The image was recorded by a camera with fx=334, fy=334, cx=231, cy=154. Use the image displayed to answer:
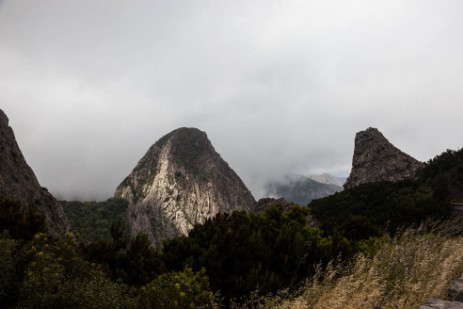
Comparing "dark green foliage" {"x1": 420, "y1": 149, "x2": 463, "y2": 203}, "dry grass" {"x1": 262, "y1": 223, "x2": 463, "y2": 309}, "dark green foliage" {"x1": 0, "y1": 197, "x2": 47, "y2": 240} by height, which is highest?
"dark green foliage" {"x1": 420, "y1": 149, "x2": 463, "y2": 203}

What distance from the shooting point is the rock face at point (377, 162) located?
156 ft

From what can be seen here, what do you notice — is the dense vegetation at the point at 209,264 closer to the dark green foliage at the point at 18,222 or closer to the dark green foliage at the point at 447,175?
the dark green foliage at the point at 18,222

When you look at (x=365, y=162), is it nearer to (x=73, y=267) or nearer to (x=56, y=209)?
(x=56, y=209)

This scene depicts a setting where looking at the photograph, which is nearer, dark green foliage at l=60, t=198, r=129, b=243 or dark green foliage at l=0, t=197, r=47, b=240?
dark green foliage at l=0, t=197, r=47, b=240

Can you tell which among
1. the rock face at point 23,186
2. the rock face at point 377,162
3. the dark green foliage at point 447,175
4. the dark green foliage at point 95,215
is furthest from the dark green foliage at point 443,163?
the dark green foliage at point 95,215

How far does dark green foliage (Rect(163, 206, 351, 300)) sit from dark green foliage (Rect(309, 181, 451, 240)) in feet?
11.9

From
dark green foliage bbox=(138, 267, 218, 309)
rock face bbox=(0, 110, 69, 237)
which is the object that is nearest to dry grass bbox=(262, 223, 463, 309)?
dark green foliage bbox=(138, 267, 218, 309)

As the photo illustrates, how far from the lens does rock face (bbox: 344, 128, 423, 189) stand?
47669 millimetres

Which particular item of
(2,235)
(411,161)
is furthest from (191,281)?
(411,161)

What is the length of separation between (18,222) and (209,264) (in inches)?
186

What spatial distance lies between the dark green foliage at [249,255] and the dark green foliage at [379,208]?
3626 mm

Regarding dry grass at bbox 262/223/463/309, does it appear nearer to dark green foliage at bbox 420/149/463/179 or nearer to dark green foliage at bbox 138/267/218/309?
dark green foliage at bbox 138/267/218/309

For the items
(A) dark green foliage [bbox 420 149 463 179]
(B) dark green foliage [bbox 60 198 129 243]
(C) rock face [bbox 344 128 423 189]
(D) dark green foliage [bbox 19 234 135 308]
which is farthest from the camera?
(B) dark green foliage [bbox 60 198 129 243]

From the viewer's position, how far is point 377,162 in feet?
170
